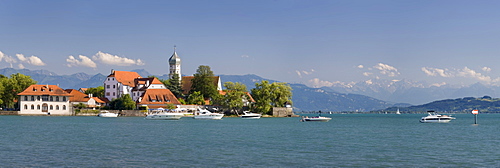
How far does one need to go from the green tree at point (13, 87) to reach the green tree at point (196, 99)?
134 ft

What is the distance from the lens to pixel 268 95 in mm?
138000

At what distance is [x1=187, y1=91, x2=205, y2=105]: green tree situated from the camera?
139 m

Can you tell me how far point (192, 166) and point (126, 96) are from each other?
10583 cm

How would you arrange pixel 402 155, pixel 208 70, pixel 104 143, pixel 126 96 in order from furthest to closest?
1. pixel 208 70
2. pixel 126 96
3. pixel 104 143
4. pixel 402 155

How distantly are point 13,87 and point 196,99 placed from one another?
45226 millimetres

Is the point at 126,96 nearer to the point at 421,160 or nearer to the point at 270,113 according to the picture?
the point at 270,113

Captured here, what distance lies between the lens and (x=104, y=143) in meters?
44.7

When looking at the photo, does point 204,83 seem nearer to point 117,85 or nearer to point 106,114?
point 117,85

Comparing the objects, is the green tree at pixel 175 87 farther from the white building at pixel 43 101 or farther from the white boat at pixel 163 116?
the white boat at pixel 163 116

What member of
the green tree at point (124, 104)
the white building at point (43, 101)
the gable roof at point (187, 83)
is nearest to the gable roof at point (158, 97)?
the green tree at point (124, 104)

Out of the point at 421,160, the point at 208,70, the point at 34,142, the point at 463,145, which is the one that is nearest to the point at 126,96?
the point at 208,70

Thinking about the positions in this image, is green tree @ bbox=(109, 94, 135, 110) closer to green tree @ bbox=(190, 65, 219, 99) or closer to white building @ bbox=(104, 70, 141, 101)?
white building @ bbox=(104, 70, 141, 101)

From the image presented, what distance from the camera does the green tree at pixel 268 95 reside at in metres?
138

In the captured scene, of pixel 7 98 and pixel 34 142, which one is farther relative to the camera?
pixel 7 98
